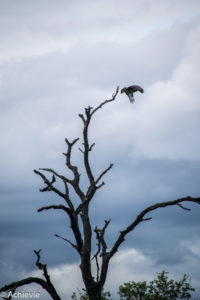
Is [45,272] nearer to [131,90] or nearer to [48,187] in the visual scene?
[48,187]

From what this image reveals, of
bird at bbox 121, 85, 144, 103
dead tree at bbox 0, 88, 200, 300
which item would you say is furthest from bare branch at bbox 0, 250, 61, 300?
bird at bbox 121, 85, 144, 103

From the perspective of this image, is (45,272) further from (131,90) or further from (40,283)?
(131,90)

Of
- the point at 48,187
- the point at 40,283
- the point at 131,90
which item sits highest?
the point at 131,90

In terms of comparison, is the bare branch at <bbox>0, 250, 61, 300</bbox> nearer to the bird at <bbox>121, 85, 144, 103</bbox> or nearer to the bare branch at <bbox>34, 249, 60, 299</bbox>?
the bare branch at <bbox>34, 249, 60, 299</bbox>

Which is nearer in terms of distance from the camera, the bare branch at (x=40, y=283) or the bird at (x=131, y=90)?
the bare branch at (x=40, y=283)

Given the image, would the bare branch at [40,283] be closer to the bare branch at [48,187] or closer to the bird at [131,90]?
the bare branch at [48,187]

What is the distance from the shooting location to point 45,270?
380 inches

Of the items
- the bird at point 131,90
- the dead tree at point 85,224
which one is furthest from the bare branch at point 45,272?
the bird at point 131,90

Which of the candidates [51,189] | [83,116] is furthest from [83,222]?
[83,116]

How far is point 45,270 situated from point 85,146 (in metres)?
3.82

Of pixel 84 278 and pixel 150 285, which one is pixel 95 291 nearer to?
pixel 84 278

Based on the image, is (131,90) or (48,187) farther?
(131,90)

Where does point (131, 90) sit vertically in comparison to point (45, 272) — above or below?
above

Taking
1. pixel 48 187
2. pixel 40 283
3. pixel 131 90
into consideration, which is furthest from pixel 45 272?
pixel 131 90
